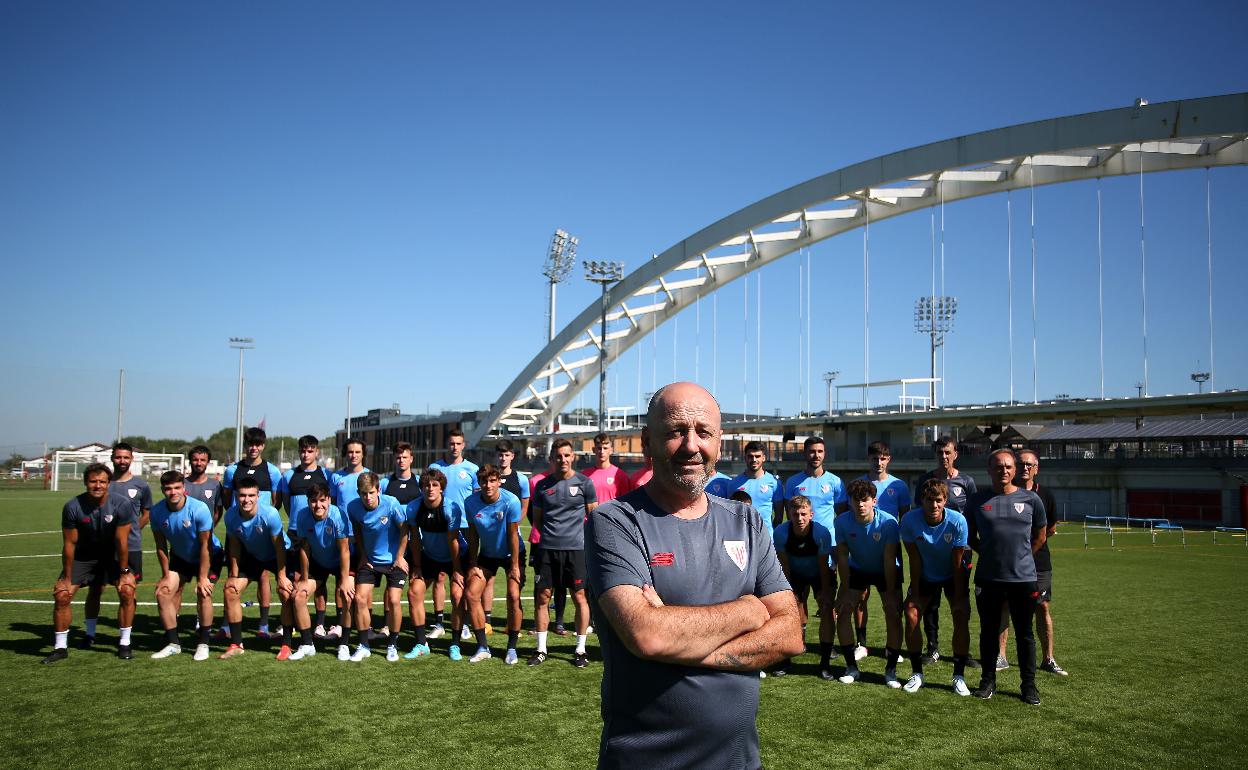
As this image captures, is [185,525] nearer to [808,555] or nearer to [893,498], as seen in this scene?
[808,555]

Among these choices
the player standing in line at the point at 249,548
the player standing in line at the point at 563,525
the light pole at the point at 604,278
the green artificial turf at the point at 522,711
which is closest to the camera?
the green artificial turf at the point at 522,711

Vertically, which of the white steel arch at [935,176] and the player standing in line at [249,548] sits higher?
the white steel arch at [935,176]

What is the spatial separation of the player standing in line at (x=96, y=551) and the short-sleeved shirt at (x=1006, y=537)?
289 inches

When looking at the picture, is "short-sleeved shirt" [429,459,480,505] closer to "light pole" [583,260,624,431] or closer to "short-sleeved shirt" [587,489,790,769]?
"short-sleeved shirt" [587,489,790,769]

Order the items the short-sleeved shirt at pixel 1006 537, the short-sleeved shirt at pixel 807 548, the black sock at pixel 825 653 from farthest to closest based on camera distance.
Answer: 1. the short-sleeved shirt at pixel 807 548
2. the black sock at pixel 825 653
3. the short-sleeved shirt at pixel 1006 537

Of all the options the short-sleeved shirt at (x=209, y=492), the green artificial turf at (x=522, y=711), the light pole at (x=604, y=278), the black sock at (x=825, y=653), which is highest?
the light pole at (x=604, y=278)

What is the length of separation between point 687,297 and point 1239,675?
122ft

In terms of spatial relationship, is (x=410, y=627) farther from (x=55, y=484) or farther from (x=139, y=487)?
(x=55, y=484)

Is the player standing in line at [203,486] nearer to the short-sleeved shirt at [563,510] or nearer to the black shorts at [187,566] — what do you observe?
the black shorts at [187,566]

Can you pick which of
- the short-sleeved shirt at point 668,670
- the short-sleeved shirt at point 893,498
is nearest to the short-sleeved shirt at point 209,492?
the short-sleeved shirt at point 893,498

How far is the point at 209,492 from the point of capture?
868cm

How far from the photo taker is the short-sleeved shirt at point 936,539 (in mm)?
6648

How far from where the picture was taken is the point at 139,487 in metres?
8.25

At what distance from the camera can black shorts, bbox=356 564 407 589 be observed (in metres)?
7.65
